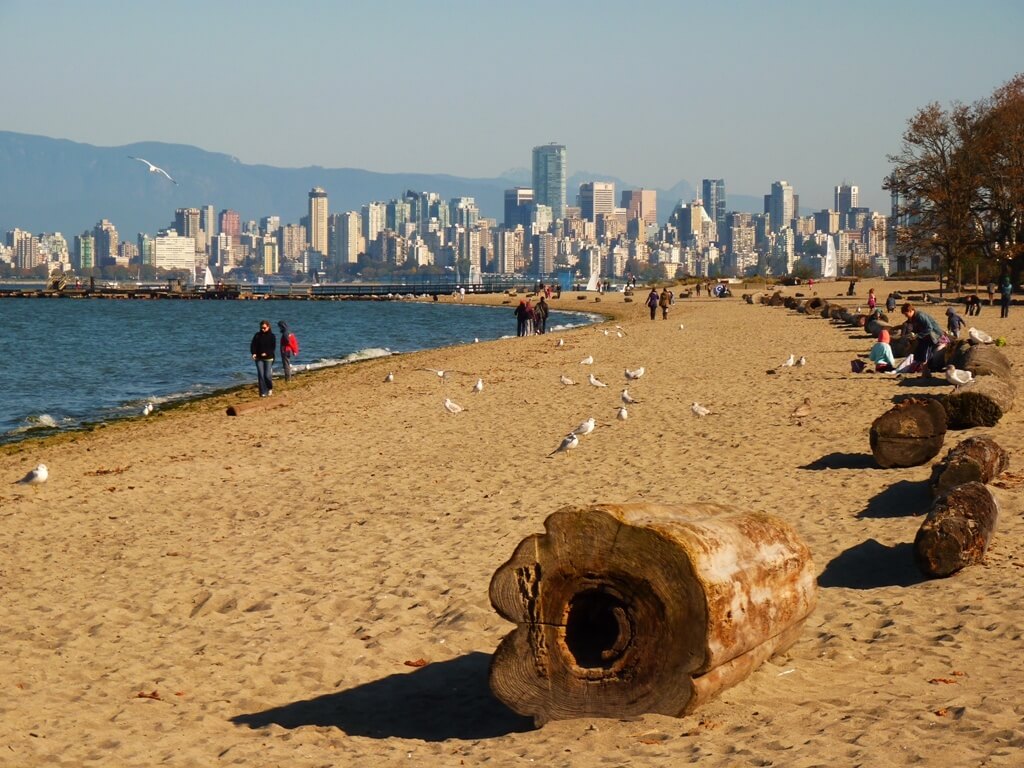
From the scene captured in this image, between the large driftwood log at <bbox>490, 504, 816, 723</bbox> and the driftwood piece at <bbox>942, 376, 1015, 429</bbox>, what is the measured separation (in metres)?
9.50

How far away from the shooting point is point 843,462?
47.9 ft

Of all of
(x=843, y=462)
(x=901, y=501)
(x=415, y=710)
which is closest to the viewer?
(x=415, y=710)

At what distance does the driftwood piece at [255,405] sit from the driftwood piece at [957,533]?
17.7 m

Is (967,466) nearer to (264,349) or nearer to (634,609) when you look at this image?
(634,609)

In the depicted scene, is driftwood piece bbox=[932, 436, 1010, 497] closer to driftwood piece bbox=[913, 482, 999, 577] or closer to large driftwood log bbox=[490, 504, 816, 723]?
driftwood piece bbox=[913, 482, 999, 577]

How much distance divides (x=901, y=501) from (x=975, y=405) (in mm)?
3966

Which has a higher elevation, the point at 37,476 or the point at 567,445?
the point at 567,445

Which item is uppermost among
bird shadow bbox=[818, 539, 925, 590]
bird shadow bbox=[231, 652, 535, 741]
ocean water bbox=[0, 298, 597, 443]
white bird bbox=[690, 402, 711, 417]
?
white bird bbox=[690, 402, 711, 417]

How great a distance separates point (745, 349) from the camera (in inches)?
1390

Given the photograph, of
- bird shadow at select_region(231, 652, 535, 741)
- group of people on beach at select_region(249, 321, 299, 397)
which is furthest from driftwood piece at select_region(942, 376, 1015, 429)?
group of people on beach at select_region(249, 321, 299, 397)

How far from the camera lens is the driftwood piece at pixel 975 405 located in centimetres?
1578

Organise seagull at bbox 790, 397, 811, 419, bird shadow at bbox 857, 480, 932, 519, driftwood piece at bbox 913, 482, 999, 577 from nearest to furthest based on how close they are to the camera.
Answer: driftwood piece at bbox 913, 482, 999, 577 < bird shadow at bbox 857, 480, 932, 519 < seagull at bbox 790, 397, 811, 419

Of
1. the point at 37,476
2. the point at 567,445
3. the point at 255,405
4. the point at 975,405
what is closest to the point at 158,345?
the point at 255,405

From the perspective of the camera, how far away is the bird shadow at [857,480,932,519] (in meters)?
12.0
